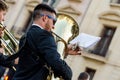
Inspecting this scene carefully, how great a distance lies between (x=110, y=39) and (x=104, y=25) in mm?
1078

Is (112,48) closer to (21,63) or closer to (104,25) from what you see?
(104,25)

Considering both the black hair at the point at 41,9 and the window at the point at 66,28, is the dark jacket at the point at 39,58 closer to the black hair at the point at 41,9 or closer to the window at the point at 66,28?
the black hair at the point at 41,9

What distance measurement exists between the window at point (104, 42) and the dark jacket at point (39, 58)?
15600mm

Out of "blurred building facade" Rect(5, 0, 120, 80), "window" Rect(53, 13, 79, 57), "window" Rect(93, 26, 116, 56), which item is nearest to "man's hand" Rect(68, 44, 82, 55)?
"window" Rect(53, 13, 79, 57)

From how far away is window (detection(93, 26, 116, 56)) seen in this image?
19.4 m

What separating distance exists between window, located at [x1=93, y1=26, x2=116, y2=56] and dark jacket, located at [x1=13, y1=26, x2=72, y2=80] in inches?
614

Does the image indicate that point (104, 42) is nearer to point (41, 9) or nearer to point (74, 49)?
point (74, 49)

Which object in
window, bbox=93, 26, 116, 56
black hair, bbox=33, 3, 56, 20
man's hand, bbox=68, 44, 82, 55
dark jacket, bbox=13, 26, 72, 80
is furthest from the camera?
window, bbox=93, 26, 116, 56

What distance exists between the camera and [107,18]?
2052 centimetres

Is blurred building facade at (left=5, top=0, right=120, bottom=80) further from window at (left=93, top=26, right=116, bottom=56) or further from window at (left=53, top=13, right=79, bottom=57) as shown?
window at (left=53, top=13, right=79, bottom=57)

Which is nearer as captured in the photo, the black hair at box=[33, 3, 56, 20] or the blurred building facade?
the black hair at box=[33, 3, 56, 20]

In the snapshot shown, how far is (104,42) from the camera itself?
19812 millimetres

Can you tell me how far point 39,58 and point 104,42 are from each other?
16205 millimetres

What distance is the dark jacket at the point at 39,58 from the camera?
366 centimetres
